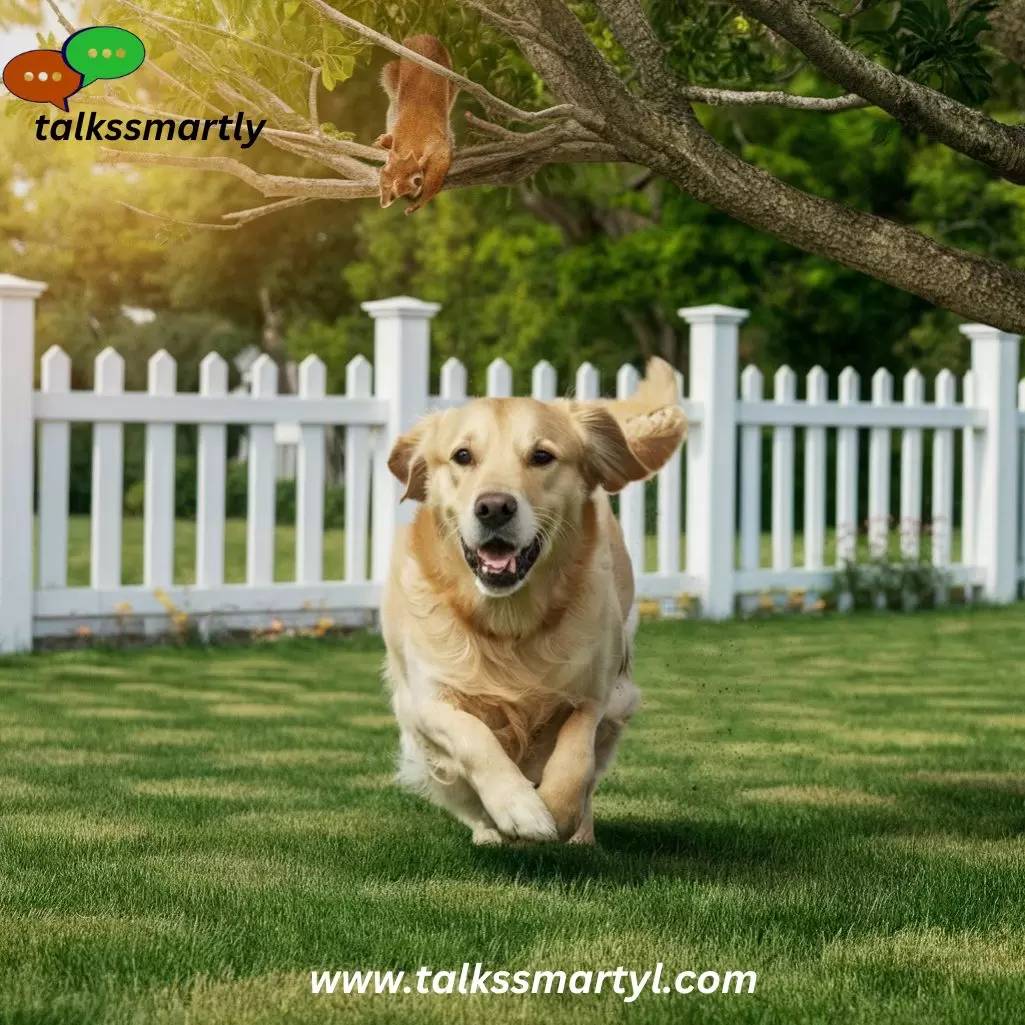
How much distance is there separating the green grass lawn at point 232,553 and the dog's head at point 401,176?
7.48 meters

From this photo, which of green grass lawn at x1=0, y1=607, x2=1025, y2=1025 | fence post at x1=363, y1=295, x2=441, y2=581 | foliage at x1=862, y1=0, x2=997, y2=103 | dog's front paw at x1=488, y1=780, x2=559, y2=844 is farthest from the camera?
fence post at x1=363, y1=295, x2=441, y2=581

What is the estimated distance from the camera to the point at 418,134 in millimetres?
3920

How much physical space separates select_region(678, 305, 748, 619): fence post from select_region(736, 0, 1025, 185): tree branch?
641cm

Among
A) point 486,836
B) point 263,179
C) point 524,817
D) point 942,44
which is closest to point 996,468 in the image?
point 942,44

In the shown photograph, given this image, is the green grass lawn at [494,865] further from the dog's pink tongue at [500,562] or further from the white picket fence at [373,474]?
the white picket fence at [373,474]

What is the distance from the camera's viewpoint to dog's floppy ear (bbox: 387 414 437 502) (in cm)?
459

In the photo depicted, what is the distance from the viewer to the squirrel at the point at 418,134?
3.87 metres

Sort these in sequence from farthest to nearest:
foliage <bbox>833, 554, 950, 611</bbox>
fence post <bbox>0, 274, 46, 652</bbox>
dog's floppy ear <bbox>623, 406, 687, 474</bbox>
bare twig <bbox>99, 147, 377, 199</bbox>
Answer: foliage <bbox>833, 554, 950, 611</bbox>
fence post <bbox>0, 274, 46, 652</bbox>
dog's floppy ear <bbox>623, 406, 687, 474</bbox>
bare twig <bbox>99, 147, 377, 199</bbox>

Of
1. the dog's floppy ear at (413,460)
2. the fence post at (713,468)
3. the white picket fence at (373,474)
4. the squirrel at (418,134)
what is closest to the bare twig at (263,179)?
the squirrel at (418,134)

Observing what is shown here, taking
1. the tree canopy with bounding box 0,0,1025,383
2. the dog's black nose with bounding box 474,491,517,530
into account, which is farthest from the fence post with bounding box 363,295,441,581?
the dog's black nose with bounding box 474,491,517,530

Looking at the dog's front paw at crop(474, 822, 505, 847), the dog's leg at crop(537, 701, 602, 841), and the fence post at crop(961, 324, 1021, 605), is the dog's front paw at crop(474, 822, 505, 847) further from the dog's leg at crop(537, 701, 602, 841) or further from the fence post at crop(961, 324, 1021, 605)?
the fence post at crop(961, 324, 1021, 605)

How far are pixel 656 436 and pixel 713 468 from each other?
5957 millimetres

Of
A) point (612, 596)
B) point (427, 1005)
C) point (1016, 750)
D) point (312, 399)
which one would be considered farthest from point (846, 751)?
point (312, 399)

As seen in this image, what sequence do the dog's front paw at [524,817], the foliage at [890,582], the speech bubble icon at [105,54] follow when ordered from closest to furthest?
the dog's front paw at [524,817], the speech bubble icon at [105,54], the foliage at [890,582]
